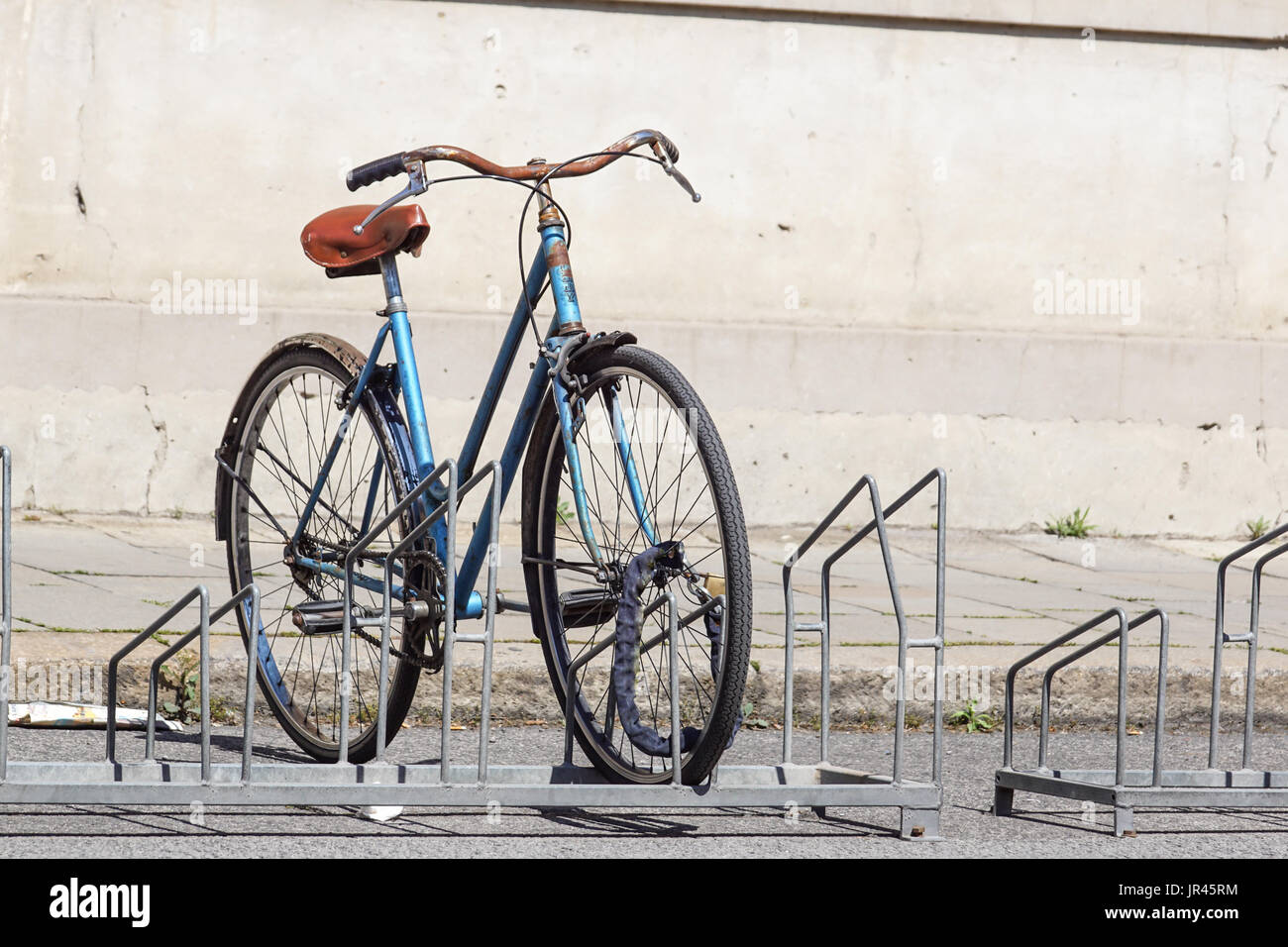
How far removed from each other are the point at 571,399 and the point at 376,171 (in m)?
0.76

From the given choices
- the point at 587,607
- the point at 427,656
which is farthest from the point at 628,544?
the point at 427,656

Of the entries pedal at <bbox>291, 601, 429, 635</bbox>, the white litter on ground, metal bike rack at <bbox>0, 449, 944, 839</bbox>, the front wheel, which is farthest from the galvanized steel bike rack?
the white litter on ground

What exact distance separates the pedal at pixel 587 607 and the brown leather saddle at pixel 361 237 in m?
0.88

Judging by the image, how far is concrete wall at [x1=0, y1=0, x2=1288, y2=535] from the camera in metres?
7.53

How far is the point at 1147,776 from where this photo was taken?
3574 millimetres

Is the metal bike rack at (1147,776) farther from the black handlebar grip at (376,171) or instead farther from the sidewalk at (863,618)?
the black handlebar grip at (376,171)

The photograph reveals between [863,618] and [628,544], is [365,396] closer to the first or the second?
[628,544]

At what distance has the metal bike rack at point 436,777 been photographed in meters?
2.94

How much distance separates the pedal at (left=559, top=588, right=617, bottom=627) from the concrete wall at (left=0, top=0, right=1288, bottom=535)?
435 centimetres

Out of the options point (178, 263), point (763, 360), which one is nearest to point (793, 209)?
point (763, 360)

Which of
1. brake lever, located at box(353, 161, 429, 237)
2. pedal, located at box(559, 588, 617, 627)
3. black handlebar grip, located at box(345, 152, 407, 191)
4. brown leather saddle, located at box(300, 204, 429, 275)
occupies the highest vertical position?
black handlebar grip, located at box(345, 152, 407, 191)

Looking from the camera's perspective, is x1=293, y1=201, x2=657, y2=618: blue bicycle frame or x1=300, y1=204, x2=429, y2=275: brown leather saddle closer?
x1=293, y1=201, x2=657, y2=618: blue bicycle frame

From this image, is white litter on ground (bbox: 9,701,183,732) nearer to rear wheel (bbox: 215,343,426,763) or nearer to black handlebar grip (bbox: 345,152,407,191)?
rear wheel (bbox: 215,343,426,763)

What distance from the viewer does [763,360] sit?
808cm
